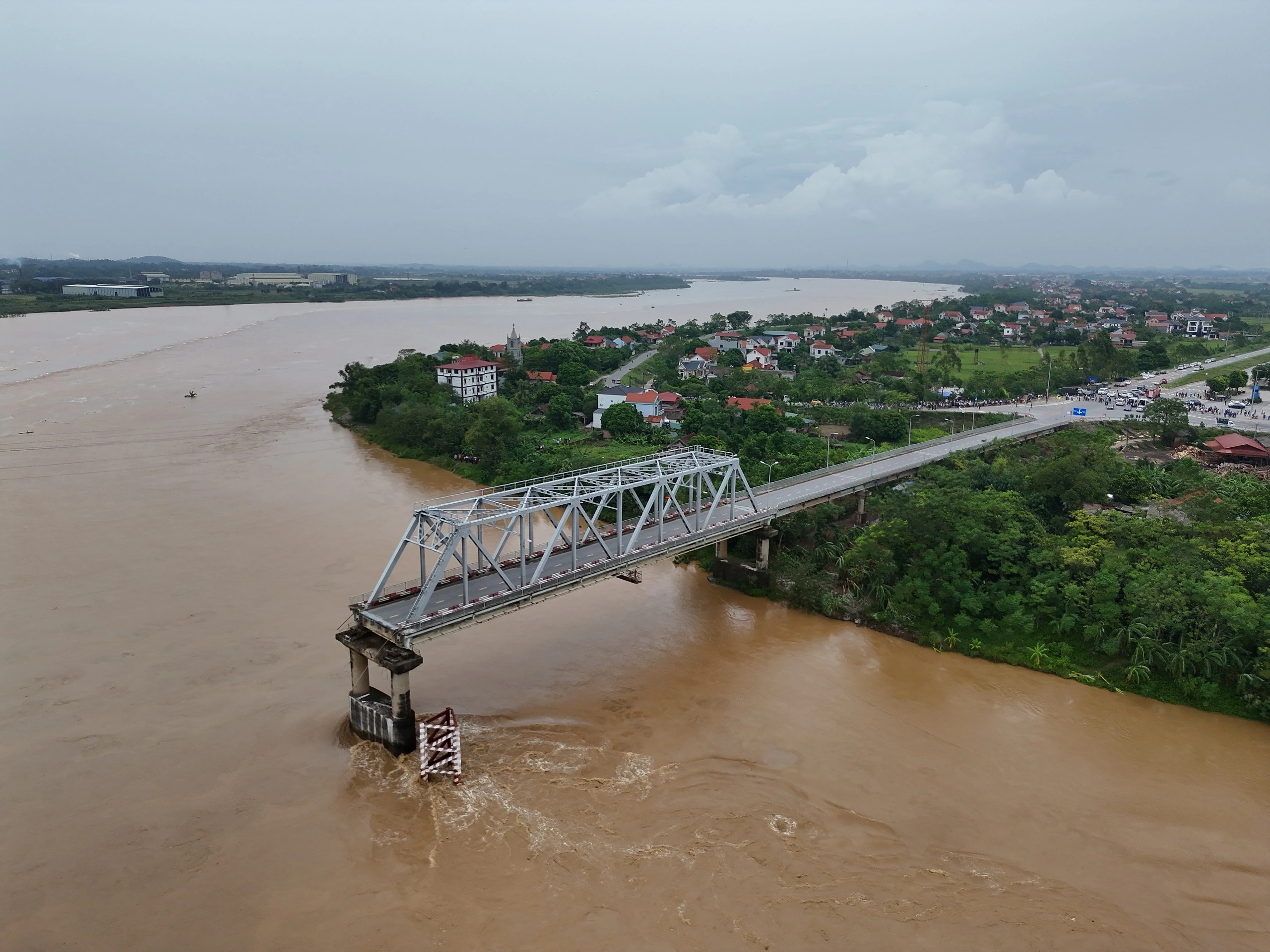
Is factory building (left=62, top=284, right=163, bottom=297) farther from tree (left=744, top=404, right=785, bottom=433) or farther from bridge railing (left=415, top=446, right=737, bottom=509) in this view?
tree (left=744, top=404, right=785, bottom=433)

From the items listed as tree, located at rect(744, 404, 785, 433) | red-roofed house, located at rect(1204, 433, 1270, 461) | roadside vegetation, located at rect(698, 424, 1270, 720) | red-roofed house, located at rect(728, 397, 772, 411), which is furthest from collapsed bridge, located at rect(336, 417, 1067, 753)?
red-roofed house, located at rect(1204, 433, 1270, 461)

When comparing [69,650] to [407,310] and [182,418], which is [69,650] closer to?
[182,418]

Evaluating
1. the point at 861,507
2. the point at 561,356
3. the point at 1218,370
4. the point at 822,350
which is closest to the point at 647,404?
the point at 561,356

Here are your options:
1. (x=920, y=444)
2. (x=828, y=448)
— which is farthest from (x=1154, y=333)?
(x=828, y=448)

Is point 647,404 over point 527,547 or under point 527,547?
over

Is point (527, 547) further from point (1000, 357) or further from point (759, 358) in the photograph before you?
point (1000, 357)

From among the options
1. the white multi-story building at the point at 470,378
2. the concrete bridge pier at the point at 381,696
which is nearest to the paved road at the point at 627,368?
the white multi-story building at the point at 470,378
